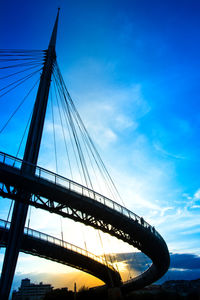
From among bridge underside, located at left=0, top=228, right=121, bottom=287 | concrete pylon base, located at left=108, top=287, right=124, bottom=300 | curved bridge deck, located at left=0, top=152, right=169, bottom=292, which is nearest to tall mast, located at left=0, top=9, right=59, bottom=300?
curved bridge deck, located at left=0, top=152, right=169, bottom=292

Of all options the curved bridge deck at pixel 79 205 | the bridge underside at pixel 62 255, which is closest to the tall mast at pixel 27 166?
the curved bridge deck at pixel 79 205

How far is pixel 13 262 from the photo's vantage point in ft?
52.7

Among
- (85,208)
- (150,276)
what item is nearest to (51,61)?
(85,208)

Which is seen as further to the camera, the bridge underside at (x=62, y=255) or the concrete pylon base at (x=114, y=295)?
the bridge underside at (x=62, y=255)

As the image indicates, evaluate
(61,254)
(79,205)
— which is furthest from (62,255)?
(79,205)

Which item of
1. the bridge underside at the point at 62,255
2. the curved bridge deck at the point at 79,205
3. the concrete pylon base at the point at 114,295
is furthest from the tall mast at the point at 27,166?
the concrete pylon base at the point at 114,295

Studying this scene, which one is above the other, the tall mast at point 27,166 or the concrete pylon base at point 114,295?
the tall mast at point 27,166

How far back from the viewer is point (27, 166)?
1556 cm

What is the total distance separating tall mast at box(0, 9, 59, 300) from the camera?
15673 mm

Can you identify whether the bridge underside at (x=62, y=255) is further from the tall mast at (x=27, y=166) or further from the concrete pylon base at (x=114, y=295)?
the tall mast at (x=27, y=166)

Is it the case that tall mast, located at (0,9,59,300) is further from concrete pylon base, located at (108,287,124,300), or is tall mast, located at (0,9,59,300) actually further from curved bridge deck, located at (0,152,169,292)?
concrete pylon base, located at (108,287,124,300)

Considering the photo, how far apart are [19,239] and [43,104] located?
14.6 m

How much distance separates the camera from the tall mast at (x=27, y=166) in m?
15.7

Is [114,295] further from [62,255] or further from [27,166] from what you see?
[27,166]
